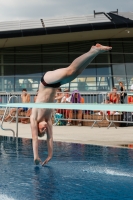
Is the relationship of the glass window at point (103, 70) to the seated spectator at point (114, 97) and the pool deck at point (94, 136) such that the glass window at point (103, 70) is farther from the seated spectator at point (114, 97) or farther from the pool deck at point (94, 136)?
the pool deck at point (94, 136)

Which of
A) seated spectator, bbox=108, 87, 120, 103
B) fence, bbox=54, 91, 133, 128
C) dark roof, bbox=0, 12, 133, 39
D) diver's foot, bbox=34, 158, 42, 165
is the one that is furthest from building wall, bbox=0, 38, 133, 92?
diver's foot, bbox=34, 158, 42, 165

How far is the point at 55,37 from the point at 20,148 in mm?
16595

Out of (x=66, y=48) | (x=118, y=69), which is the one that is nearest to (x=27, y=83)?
(x=66, y=48)

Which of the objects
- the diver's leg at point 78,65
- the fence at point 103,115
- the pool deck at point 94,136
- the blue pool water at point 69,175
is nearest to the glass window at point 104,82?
the fence at point 103,115

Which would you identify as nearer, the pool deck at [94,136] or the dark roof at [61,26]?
the pool deck at [94,136]

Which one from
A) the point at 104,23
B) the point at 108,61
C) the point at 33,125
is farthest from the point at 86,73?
the point at 33,125

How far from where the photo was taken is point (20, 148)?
6598 millimetres

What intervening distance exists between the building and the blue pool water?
613 inches

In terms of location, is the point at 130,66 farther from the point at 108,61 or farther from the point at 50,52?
the point at 50,52

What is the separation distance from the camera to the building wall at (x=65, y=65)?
22594 mm

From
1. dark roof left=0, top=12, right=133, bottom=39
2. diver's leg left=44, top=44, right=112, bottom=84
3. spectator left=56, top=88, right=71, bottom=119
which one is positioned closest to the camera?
diver's leg left=44, top=44, right=112, bottom=84

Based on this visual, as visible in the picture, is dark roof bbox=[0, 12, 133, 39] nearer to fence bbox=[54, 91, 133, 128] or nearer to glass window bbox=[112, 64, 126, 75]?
glass window bbox=[112, 64, 126, 75]

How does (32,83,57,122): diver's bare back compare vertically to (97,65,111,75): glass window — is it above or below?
below

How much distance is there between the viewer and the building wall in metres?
22.6
